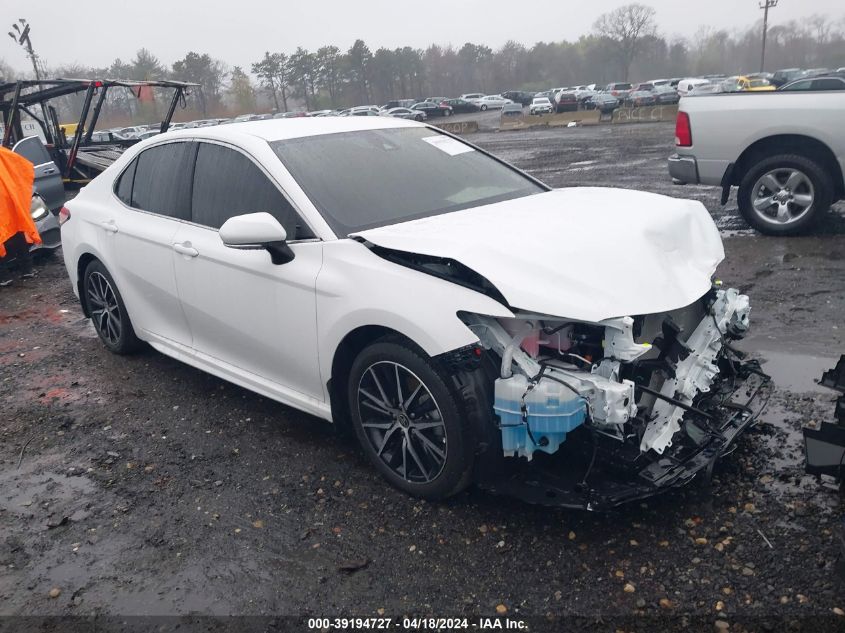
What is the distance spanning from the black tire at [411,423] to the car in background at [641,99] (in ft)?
132

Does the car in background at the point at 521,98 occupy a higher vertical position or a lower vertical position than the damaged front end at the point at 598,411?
higher

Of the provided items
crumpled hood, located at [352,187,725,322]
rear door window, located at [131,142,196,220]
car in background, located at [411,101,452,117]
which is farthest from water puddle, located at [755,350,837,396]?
car in background, located at [411,101,452,117]

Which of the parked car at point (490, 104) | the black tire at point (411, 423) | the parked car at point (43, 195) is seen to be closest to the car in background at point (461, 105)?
the parked car at point (490, 104)

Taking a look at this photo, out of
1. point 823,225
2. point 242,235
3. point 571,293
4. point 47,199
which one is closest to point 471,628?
point 571,293

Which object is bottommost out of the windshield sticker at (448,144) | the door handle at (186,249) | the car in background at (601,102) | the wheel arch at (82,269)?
the wheel arch at (82,269)

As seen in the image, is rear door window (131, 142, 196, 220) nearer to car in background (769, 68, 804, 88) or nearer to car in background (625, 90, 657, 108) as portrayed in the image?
car in background (625, 90, 657, 108)

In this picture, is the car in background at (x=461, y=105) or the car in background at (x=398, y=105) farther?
the car in background at (x=398, y=105)

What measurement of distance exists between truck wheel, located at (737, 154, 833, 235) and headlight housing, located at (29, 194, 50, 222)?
8502 mm

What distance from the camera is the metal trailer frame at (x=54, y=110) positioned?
12227 mm

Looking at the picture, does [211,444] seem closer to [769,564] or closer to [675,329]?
[675,329]

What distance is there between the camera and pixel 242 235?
3.25 metres

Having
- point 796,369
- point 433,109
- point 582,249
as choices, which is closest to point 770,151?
point 796,369

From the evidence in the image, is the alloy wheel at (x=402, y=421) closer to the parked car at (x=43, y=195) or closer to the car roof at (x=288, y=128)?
the car roof at (x=288, y=128)

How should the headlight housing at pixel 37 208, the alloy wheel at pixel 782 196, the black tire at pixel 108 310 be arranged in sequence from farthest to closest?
the headlight housing at pixel 37 208 → the alloy wheel at pixel 782 196 → the black tire at pixel 108 310
